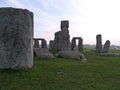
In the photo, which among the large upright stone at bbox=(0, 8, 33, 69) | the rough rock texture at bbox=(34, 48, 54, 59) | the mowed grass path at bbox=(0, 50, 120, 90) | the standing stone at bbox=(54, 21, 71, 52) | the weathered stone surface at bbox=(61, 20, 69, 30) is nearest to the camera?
the mowed grass path at bbox=(0, 50, 120, 90)

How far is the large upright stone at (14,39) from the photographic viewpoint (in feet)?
37.7

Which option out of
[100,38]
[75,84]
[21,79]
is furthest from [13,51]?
[100,38]

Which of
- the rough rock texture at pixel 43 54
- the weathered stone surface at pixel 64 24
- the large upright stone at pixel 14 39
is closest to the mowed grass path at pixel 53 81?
the large upright stone at pixel 14 39

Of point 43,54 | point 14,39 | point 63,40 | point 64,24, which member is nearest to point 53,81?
point 14,39

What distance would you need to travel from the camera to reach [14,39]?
1162cm

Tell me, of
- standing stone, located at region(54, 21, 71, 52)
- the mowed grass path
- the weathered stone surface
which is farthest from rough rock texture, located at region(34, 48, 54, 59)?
the weathered stone surface

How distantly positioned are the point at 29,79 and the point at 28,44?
2.19m

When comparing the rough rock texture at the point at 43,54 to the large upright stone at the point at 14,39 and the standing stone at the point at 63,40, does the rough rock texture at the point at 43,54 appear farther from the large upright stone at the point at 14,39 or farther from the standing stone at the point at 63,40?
the large upright stone at the point at 14,39

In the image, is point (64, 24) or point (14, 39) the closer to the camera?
point (14, 39)

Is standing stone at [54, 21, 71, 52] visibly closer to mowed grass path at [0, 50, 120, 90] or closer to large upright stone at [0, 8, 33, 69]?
mowed grass path at [0, 50, 120, 90]

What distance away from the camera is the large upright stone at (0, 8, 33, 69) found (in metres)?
11.5

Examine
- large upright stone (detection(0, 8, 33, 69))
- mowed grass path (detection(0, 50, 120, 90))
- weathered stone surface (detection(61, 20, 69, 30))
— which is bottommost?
mowed grass path (detection(0, 50, 120, 90))

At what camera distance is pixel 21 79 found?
34.5 ft

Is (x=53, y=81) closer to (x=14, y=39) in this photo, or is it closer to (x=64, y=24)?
(x=14, y=39)
